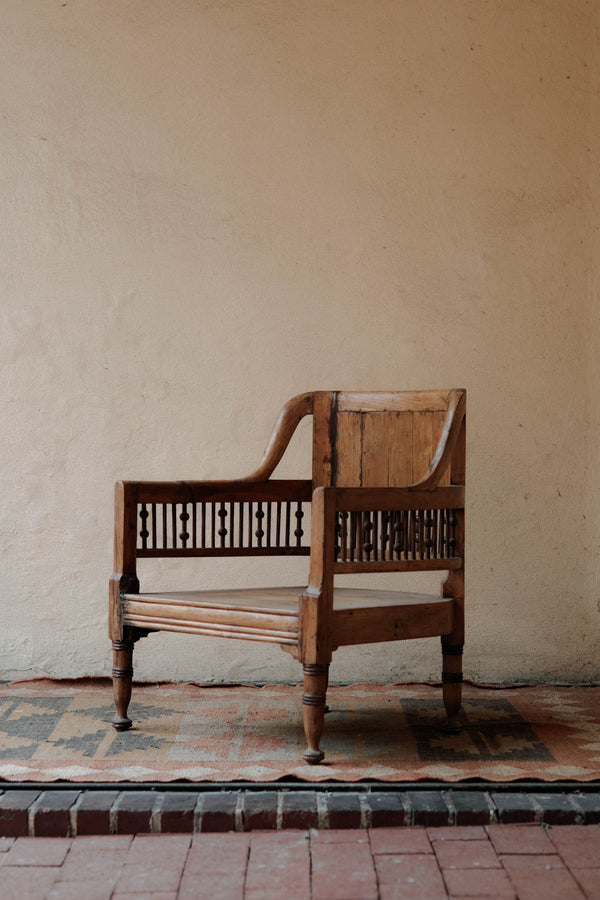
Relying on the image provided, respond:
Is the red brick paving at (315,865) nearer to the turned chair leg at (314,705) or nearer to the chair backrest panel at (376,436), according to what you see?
the turned chair leg at (314,705)

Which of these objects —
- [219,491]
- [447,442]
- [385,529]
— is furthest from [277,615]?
[447,442]

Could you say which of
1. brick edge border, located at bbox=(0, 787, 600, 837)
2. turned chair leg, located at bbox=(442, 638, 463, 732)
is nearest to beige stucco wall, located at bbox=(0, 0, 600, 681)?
turned chair leg, located at bbox=(442, 638, 463, 732)

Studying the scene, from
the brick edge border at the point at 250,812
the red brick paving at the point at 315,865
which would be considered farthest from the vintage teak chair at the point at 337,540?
the red brick paving at the point at 315,865

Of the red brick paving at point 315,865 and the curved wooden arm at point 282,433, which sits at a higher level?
the curved wooden arm at point 282,433

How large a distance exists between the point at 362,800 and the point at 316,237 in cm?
211

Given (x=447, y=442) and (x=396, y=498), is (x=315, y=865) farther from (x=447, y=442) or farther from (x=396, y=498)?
(x=447, y=442)

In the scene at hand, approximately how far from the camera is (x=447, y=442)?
293 cm

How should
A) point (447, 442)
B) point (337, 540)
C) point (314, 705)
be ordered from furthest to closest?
point (447, 442)
point (337, 540)
point (314, 705)

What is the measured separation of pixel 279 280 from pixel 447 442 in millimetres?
1126

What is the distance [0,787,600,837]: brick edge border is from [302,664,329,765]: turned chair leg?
21 centimetres

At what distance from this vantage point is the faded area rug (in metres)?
2.62

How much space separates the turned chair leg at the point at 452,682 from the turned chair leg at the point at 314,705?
519mm

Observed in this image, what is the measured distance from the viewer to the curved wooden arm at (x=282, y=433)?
127 inches

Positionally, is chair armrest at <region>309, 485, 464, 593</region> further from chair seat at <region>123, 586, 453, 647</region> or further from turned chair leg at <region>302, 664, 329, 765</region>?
turned chair leg at <region>302, 664, 329, 765</region>
